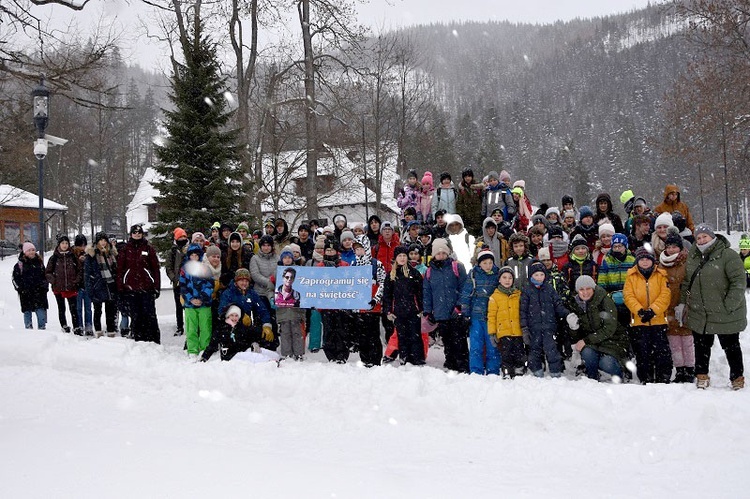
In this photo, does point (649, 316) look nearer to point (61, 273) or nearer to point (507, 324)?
point (507, 324)

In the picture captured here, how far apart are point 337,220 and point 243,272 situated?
292 centimetres

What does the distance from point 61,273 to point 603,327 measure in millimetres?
8947

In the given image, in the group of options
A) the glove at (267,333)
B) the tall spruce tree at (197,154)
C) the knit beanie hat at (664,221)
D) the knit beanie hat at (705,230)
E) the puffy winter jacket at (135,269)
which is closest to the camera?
the knit beanie hat at (705,230)

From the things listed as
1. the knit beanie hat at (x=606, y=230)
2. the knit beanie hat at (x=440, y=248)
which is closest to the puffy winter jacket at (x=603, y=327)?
the knit beanie hat at (x=606, y=230)

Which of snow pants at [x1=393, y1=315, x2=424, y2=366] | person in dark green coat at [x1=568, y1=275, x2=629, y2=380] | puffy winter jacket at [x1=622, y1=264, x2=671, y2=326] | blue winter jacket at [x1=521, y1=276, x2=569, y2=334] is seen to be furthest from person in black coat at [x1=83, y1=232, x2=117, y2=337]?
puffy winter jacket at [x1=622, y1=264, x2=671, y2=326]

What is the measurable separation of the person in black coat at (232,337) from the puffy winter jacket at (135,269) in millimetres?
2462

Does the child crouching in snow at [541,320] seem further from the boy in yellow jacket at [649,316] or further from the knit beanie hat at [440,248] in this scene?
the knit beanie hat at [440,248]

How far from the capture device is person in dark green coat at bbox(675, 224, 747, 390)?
257 inches

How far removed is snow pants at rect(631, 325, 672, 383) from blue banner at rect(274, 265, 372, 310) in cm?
360

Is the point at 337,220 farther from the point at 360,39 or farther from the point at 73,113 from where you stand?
the point at 73,113

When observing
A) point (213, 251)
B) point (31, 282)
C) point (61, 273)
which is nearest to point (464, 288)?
point (213, 251)

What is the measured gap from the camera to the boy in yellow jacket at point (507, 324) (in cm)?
710

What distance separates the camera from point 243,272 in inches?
327

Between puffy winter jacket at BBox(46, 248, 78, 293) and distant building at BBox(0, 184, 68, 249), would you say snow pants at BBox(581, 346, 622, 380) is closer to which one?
puffy winter jacket at BBox(46, 248, 78, 293)
